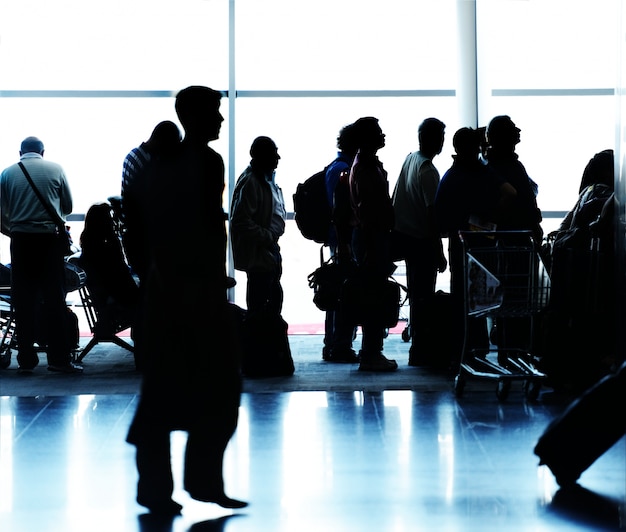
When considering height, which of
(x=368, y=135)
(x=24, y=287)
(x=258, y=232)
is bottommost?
(x=24, y=287)

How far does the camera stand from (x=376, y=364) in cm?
574

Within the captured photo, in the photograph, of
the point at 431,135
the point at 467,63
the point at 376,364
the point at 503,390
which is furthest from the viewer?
the point at 467,63

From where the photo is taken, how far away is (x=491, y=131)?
17.2ft

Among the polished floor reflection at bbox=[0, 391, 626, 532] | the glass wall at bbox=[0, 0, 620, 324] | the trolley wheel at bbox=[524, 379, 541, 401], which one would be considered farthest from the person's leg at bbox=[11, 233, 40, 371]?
the trolley wheel at bbox=[524, 379, 541, 401]

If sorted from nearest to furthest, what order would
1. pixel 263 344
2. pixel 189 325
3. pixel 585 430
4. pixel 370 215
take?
1. pixel 189 325
2. pixel 585 430
3. pixel 370 215
4. pixel 263 344

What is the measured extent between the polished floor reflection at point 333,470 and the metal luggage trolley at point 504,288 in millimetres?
127

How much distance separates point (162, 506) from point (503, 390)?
221 centimetres

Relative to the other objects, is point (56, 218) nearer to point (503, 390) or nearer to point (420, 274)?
point (420, 274)

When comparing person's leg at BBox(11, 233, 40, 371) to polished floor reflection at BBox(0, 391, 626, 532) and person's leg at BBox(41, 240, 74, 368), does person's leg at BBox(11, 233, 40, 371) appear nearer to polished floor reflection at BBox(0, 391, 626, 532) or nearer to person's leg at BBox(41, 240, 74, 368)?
person's leg at BBox(41, 240, 74, 368)

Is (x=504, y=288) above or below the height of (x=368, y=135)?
below

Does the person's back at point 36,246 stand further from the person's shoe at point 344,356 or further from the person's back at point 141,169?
the person's back at point 141,169

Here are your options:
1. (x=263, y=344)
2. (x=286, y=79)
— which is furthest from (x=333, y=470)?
(x=286, y=79)

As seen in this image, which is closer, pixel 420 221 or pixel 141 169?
pixel 141 169

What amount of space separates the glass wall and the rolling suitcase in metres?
4.70
